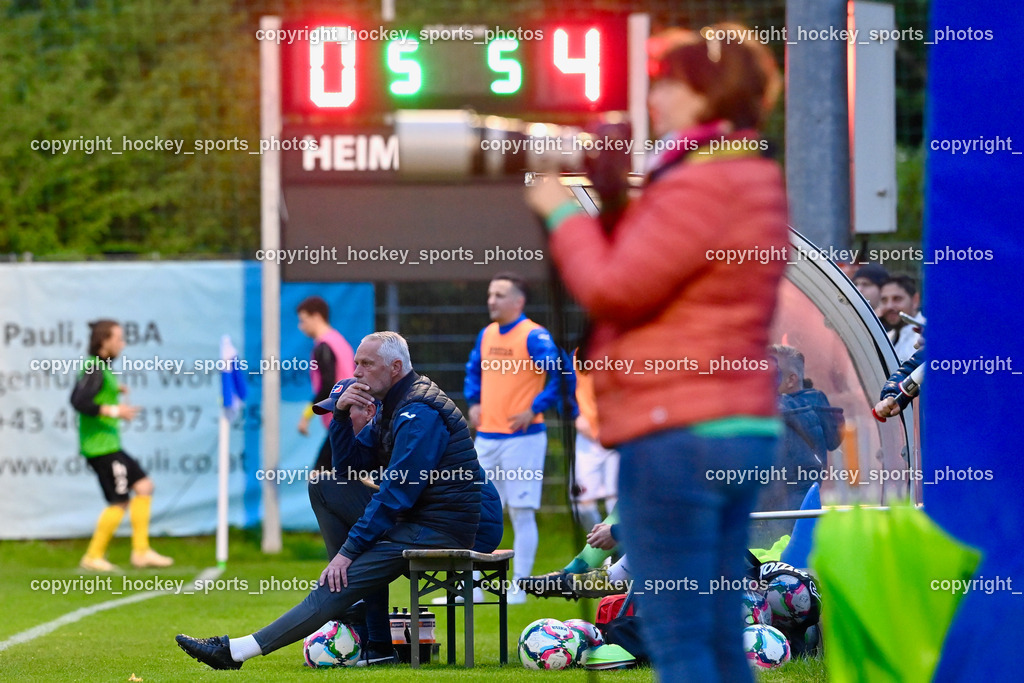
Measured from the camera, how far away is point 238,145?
1861 centimetres

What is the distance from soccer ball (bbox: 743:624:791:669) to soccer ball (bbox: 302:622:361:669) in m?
1.69

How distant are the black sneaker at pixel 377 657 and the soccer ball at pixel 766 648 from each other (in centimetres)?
161

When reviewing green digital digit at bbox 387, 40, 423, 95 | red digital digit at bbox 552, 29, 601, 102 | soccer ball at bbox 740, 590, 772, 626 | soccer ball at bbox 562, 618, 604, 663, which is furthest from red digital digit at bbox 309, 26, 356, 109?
soccer ball at bbox 740, 590, 772, 626

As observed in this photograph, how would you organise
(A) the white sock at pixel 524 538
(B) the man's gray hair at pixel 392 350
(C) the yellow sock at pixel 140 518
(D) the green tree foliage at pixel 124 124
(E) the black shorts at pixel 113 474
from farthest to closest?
1. (D) the green tree foliage at pixel 124 124
2. (C) the yellow sock at pixel 140 518
3. (E) the black shorts at pixel 113 474
4. (A) the white sock at pixel 524 538
5. (B) the man's gray hair at pixel 392 350

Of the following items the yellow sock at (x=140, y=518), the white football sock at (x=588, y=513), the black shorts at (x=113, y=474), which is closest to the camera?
the white football sock at (x=588, y=513)

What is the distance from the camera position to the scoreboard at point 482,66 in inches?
416

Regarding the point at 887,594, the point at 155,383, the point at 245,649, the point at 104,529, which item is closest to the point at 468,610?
the point at 245,649

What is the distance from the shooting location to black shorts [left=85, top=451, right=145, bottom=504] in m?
10.9

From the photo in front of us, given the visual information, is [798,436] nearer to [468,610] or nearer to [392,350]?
[468,610]

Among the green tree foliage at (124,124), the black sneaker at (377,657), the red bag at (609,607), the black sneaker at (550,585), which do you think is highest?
the green tree foliage at (124,124)

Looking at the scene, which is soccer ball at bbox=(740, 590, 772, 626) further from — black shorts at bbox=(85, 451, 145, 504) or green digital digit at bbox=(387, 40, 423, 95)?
black shorts at bbox=(85, 451, 145, 504)

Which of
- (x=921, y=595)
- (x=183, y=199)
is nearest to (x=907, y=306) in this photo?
(x=921, y=595)

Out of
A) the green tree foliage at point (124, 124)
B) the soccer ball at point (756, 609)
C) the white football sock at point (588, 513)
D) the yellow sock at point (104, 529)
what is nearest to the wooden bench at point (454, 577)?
the soccer ball at point (756, 609)

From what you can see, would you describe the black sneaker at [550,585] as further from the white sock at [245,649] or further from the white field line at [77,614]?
the white field line at [77,614]
